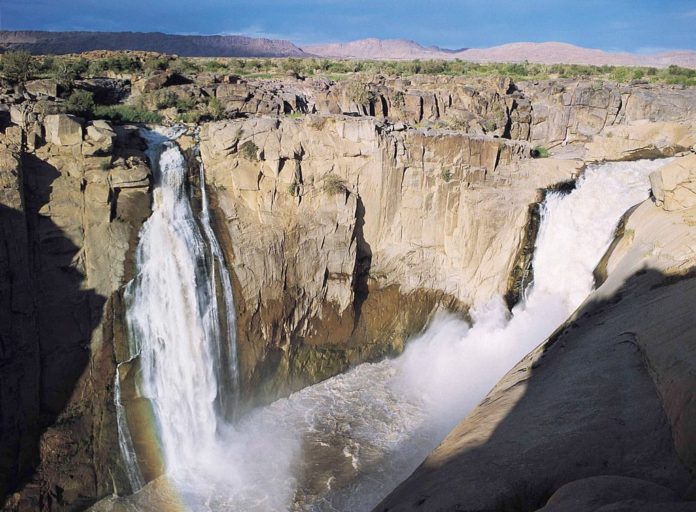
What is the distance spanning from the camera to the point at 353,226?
58.2ft

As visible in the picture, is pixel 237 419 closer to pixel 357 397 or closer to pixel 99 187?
pixel 357 397

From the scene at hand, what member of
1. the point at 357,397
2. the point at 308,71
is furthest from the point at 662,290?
the point at 308,71

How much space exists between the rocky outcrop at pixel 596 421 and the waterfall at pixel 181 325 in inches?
296

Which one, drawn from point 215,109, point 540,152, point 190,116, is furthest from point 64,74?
point 540,152

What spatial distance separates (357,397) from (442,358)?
11.1ft

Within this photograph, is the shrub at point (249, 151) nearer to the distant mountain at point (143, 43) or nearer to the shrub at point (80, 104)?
the shrub at point (80, 104)

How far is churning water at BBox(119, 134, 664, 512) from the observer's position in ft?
45.0

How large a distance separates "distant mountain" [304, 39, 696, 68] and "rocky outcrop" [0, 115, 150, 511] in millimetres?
73656

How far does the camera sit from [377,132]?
1819 centimetres

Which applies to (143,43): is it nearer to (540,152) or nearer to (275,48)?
(275,48)

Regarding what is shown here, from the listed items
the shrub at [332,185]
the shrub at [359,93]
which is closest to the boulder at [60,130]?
the shrub at [332,185]

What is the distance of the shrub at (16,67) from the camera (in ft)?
57.4

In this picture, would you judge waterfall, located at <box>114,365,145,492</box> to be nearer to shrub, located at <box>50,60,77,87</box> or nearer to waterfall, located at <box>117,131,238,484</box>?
waterfall, located at <box>117,131,238,484</box>

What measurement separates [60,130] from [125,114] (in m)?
4.78
